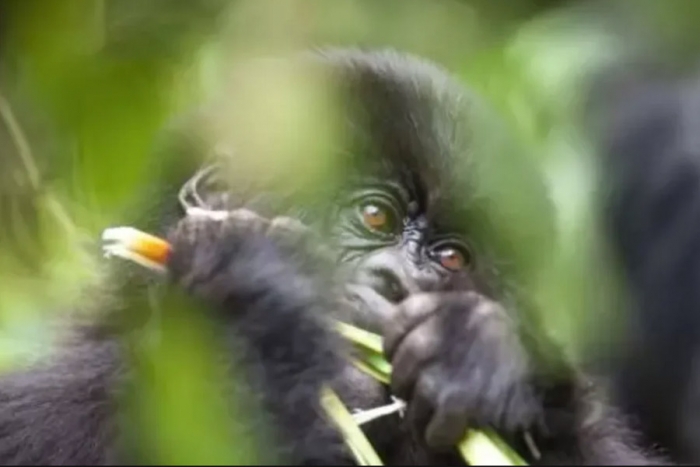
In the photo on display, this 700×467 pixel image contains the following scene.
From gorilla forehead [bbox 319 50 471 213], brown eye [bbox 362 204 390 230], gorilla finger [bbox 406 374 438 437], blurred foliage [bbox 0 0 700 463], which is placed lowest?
gorilla finger [bbox 406 374 438 437]

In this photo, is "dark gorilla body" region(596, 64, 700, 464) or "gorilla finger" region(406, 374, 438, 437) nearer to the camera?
"gorilla finger" region(406, 374, 438, 437)

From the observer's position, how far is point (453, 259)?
0.68 m

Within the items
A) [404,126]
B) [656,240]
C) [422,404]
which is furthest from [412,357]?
[656,240]

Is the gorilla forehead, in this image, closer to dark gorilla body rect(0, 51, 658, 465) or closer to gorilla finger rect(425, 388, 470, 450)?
dark gorilla body rect(0, 51, 658, 465)

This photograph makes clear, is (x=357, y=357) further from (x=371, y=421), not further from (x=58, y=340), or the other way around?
(x=58, y=340)

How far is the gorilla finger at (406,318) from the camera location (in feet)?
2.06

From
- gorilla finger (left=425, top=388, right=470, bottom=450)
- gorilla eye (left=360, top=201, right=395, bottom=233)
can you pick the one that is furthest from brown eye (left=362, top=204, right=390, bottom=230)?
gorilla finger (left=425, top=388, right=470, bottom=450)

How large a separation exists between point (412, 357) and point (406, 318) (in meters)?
0.02

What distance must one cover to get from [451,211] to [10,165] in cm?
24

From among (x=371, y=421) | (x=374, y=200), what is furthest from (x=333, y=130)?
(x=371, y=421)

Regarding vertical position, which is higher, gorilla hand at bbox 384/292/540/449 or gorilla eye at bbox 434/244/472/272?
gorilla eye at bbox 434/244/472/272

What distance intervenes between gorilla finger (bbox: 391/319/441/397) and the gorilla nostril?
0.13 ft

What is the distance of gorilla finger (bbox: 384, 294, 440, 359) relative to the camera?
24.7 inches

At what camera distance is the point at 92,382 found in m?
0.70
